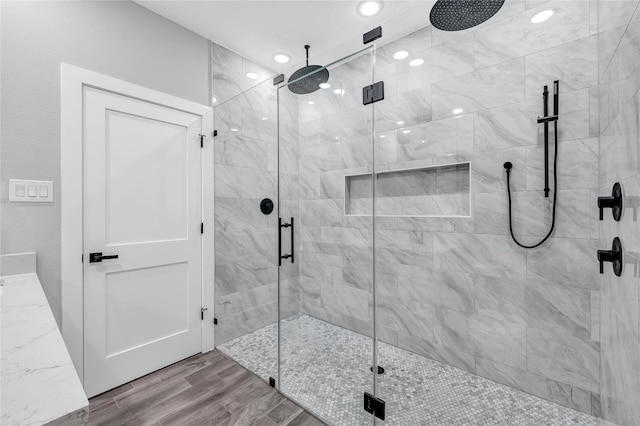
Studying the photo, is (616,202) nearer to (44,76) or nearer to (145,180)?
(145,180)

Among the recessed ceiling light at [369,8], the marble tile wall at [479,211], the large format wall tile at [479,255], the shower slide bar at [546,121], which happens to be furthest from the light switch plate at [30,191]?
the shower slide bar at [546,121]

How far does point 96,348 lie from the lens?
185cm

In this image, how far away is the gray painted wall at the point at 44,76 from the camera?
1.55 meters

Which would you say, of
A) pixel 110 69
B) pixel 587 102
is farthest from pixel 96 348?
pixel 587 102

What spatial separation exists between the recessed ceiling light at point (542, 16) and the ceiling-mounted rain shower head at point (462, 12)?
465mm

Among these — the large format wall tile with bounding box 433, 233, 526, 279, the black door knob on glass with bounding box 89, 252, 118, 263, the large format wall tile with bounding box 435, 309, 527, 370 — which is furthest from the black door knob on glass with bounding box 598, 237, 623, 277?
the black door knob on glass with bounding box 89, 252, 118, 263

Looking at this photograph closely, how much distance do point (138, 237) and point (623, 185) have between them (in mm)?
2627

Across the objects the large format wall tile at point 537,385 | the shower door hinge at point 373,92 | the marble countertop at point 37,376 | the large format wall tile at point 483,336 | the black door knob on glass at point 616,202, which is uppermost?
the shower door hinge at point 373,92

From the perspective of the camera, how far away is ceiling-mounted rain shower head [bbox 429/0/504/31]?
1499mm

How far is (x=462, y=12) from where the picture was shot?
5.16ft

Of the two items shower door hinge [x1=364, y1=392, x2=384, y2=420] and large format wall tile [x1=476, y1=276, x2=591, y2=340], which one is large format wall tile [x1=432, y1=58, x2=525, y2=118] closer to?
large format wall tile [x1=476, y1=276, x2=591, y2=340]

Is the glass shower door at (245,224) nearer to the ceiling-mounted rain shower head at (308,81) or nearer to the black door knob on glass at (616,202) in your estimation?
the ceiling-mounted rain shower head at (308,81)

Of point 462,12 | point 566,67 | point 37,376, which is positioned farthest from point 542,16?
point 37,376

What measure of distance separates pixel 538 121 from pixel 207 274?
8.75 feet
